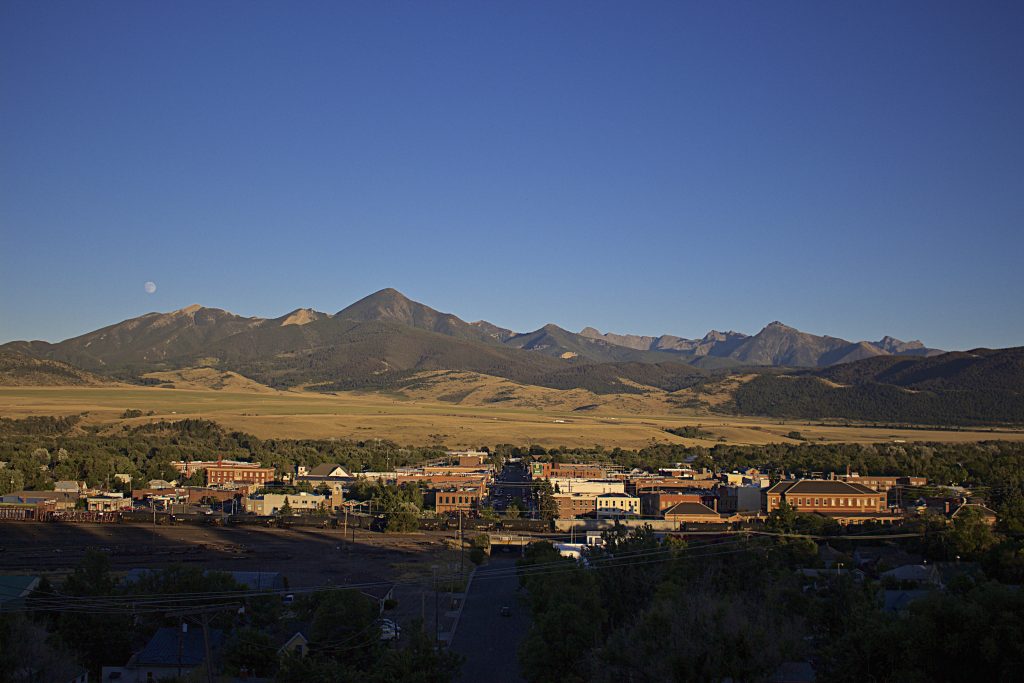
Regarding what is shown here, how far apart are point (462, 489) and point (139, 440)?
1455 inches

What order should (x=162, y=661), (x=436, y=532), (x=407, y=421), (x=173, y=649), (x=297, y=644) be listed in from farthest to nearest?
(x=407, y=421)
(x=436, y=532)
(x=297, y=644)
(x=173, y=649)
(x=162, y=661)

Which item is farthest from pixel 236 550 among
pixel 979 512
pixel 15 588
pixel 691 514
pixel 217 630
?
pixel 979 512

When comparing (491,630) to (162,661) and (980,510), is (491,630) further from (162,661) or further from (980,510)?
(980,510)

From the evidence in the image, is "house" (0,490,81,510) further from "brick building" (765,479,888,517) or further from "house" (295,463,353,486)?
"brick building" (765,479,888,517)

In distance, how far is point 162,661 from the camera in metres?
21.2

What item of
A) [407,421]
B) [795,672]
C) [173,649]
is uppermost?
[407,421]

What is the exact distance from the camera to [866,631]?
17250 mm

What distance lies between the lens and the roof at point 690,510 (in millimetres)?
48844

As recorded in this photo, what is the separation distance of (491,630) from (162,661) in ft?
30.7

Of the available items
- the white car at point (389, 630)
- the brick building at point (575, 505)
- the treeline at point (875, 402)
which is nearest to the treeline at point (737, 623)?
the white car at point (389, 630)

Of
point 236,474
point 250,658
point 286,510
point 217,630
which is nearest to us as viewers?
point 250,658

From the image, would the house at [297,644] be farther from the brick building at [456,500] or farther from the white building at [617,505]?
the brick building at [456,500]

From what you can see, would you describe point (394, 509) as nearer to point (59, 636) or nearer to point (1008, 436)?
point (59, 636)

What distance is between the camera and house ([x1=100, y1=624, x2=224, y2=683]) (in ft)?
68.7
